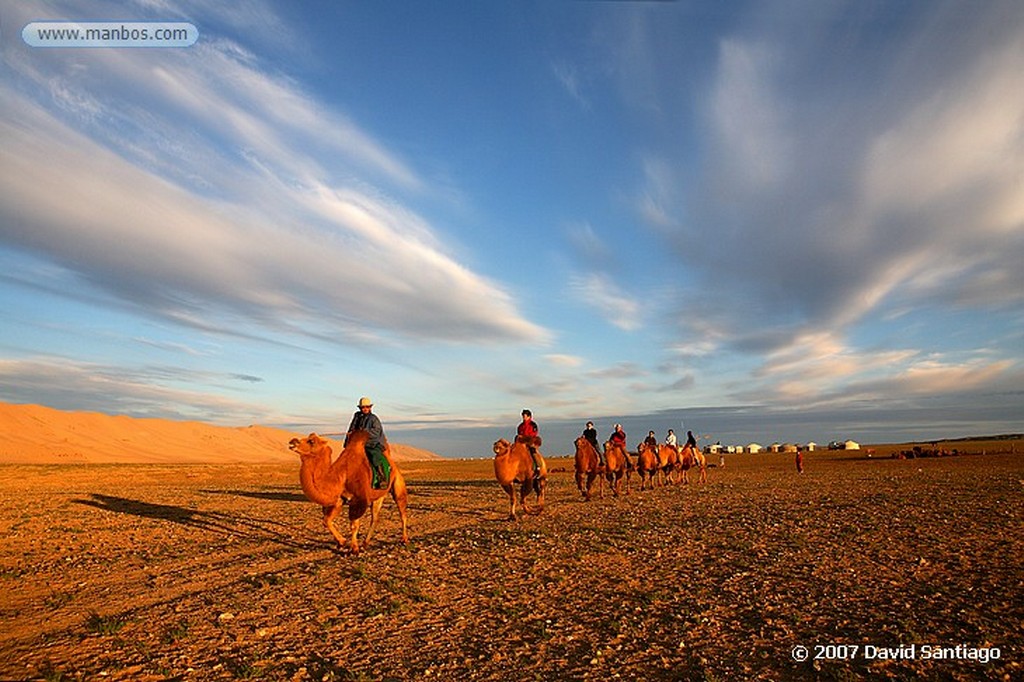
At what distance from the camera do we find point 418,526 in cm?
1755

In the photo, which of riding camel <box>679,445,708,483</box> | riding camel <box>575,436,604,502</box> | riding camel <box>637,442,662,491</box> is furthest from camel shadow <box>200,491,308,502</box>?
riding camel <box>679,445,708,483</box>

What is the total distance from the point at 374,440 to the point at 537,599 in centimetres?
602

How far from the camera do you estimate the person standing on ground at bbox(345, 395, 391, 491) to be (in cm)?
1348

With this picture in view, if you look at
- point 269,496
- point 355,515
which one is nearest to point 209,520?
point 355,515

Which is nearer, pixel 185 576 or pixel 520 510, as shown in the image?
pixel 185 576

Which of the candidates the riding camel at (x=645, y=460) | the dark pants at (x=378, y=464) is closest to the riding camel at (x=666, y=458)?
the riding camel at (x=645, y=460)

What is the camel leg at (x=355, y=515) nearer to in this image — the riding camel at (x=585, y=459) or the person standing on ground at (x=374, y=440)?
the person standing on ground at (x=374, y=440)

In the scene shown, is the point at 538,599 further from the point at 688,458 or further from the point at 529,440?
the point at 688,458

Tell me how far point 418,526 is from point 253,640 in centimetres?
1006

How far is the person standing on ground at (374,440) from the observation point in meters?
13.5

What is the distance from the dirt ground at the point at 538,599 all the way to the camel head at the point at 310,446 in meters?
2.30

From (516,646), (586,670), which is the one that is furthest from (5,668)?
(586,670)

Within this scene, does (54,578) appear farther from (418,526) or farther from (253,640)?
(418,526)

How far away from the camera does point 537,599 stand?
9266 mm
